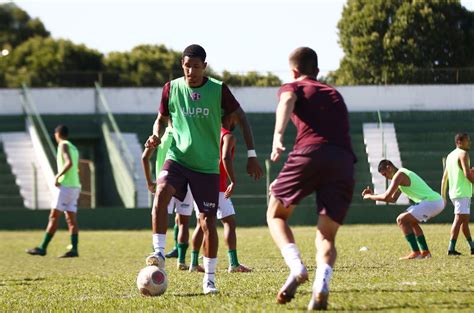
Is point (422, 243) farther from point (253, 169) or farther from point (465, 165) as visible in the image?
point (253, 169)

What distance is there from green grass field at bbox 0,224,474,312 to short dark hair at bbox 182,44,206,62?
219cm

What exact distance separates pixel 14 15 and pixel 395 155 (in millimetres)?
62952

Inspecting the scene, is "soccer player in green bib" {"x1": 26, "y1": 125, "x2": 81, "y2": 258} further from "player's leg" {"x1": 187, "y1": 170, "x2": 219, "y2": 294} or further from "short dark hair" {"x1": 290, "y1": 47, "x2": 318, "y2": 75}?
"short dark hair" {"x1": 290, "y1": 47, "x2": 318, "y2": 75}

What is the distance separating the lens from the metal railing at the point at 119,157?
1271 inches

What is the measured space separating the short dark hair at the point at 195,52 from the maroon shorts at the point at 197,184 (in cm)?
102

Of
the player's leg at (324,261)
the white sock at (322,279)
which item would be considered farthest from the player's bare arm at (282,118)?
the white sock at (322,279)

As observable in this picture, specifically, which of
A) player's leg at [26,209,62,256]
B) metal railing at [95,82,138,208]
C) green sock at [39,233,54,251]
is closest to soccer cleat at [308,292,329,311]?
player's leg at [26,209,62,256]

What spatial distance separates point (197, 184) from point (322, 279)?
2.33m

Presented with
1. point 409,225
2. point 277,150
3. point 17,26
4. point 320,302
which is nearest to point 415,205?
point 409,225

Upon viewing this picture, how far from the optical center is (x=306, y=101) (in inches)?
322

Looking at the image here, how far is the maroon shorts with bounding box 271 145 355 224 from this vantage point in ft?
26.7

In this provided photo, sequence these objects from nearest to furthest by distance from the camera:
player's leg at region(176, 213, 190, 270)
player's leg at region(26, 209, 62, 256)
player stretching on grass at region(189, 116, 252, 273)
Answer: player stretching on grass at region(189, 116, 252, 273)
player's leg at region(176, 213, 190, 270)
player's leg at region(26, 209, 62, 256)

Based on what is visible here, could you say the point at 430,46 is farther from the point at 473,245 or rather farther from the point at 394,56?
the point at 473,245

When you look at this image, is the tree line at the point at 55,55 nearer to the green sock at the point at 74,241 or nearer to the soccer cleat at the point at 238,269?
the green sock at the point at 74,241
